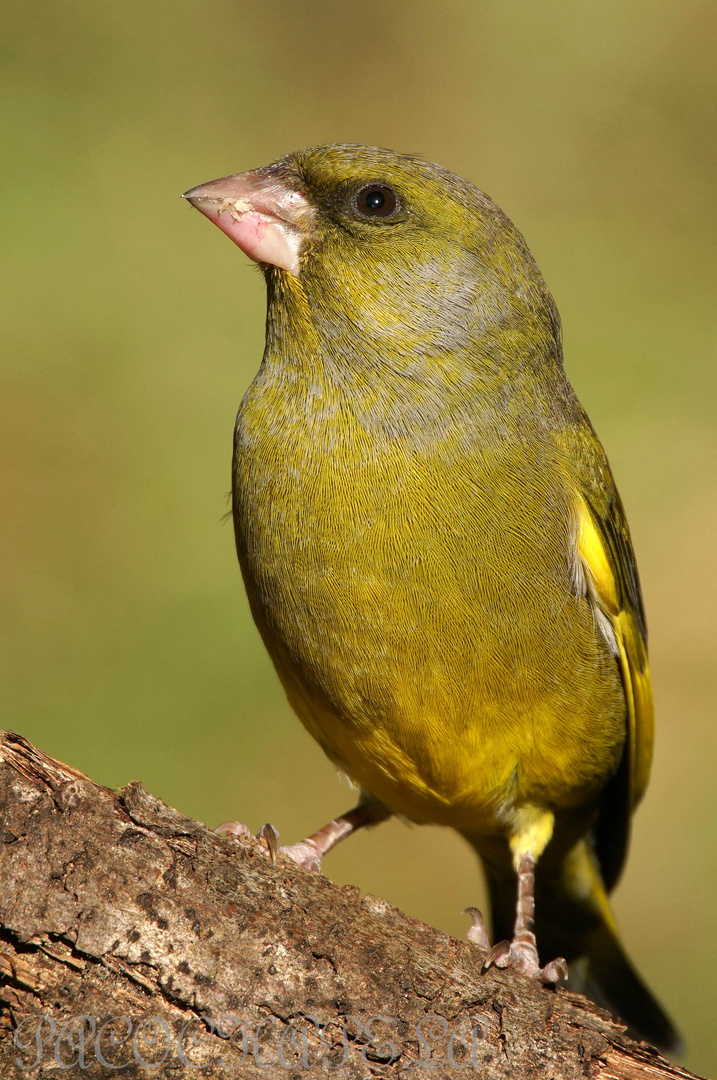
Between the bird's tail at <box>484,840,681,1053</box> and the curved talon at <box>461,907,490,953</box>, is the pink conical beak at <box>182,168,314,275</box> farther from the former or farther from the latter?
the bird's tail at <box>484,840,681,1053</box>

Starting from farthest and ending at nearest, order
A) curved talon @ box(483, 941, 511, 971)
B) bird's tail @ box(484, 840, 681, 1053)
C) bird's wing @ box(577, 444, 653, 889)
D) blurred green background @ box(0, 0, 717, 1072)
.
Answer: blurred green background @ box(0, 0, 717, 1072), bird's tail @ box(484, 840, 681, 1053), bird's wing @ box(577, 444, 653, 889), curved talon @ box(483, 941, 511, 971)

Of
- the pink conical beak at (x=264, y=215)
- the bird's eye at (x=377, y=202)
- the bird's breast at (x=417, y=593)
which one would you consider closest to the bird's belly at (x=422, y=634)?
the bird's breast at (x=417, y=593)

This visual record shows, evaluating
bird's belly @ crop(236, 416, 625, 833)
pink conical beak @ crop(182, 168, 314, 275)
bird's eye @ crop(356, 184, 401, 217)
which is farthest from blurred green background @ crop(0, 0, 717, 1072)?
bird's eye @ crop(356, 184, 401, 217)

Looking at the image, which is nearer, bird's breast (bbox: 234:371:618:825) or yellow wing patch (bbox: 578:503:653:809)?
bird's breast (bbox: 234:371:618:825)

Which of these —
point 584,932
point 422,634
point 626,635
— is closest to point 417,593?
point 422,634

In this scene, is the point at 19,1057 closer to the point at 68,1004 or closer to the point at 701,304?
the point at 68,1004

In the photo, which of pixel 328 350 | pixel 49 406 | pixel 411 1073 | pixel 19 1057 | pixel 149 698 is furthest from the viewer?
pixel 49 406

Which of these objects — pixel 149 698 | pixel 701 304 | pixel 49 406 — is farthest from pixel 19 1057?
pixel 701 304
